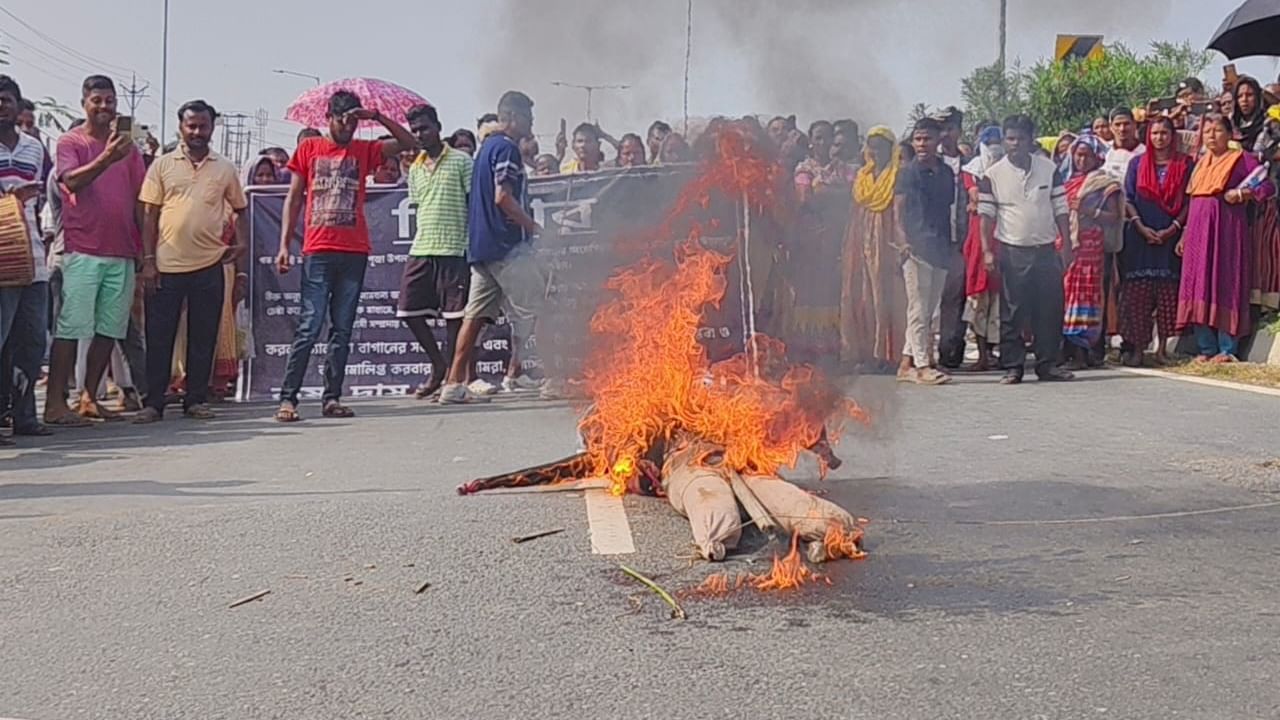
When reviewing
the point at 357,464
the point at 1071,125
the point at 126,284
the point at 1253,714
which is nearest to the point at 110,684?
the point at 1253,714

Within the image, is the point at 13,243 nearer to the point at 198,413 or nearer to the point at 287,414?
the point at 198,413

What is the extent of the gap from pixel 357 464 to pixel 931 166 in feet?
18.4

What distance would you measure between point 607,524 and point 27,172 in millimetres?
5191

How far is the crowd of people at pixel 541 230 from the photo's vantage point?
8.77m

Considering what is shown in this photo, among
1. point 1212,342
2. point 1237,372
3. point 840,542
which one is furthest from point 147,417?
point 1212,342

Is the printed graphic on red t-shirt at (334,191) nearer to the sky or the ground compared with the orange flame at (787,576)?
nearer to the sky

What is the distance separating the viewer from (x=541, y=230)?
1094cm

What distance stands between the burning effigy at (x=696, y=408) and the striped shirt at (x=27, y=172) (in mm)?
3993

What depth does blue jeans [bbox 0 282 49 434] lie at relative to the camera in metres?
8.77

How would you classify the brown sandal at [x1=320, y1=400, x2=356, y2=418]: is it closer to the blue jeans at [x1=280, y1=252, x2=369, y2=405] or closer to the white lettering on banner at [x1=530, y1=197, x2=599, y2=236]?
the blue jeans at [x1=280, y1=252, x2=369, y2=405]

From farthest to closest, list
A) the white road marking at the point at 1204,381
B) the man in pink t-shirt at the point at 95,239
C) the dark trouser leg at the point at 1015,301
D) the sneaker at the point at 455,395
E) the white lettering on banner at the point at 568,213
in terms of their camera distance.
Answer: the dark trouser leg at the point at 1015,301 < the white lettering on banner at the point at 568,213 < the sneaker at the point at 455,395 < the white road marking at the point at 1204,381 < the man in pink t-shirt at the point at 95,239

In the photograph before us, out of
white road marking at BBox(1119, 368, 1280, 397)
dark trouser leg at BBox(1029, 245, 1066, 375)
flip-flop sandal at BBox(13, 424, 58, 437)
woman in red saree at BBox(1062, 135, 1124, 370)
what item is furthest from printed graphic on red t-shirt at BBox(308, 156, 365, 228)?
white road marking at BBox(1119, 368, 1280, 397)

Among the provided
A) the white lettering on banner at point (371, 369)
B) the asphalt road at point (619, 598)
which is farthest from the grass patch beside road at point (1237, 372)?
the white lettering on banner at point (371, 369)

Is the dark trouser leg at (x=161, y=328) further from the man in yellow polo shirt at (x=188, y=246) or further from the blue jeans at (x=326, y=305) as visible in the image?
the blue jeans at (x=326, y=305)
